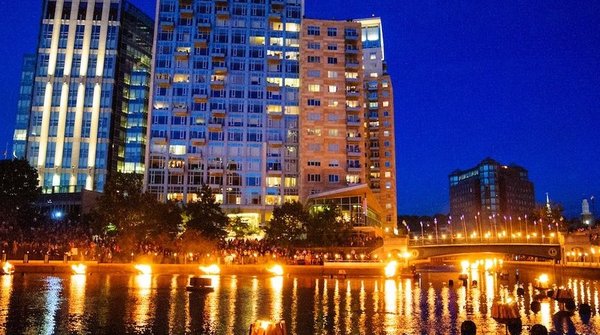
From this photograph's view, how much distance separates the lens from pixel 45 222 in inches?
3642

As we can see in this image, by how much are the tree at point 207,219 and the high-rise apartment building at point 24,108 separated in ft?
219

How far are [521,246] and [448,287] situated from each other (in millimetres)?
24263

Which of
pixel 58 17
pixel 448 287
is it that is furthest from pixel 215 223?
pixel 58 17

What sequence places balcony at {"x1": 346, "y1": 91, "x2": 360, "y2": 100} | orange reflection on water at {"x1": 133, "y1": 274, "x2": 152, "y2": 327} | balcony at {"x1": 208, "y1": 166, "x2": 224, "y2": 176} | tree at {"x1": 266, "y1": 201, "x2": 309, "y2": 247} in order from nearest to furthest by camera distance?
1. orange reflection on water at {"x1": 133, "y1": 274, "x2": 152, "y2": 327}
2. tree at {"x1": 266, "y1": 201, "x2": 309, "y2": 247}
3. balcony at {"x1": 208, "y1": 166, "x2": 224, "y2": 176}
4. balcony at {"x1": 346, "y1": 91, "x2": 360, "y2": 100}

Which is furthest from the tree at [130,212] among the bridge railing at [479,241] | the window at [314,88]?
the window at [314,88]

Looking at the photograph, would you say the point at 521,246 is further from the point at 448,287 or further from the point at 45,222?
the point at 45,222

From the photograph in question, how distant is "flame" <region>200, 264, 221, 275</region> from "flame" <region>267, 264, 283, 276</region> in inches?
242

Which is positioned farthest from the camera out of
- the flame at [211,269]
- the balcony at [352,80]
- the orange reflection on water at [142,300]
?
the balcony at [352,80]

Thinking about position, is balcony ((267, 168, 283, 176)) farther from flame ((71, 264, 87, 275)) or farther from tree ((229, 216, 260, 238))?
flame ((71, 264, 87, 275))

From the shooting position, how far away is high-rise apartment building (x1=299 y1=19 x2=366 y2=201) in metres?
122

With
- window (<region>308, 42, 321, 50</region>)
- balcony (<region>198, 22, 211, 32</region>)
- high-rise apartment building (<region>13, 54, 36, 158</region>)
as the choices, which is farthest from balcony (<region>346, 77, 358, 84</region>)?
high-rise apartment building (<region>13, 54, 36, 158</region>)

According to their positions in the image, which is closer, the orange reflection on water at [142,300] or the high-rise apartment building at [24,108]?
the orange reflection on water at [142,300]

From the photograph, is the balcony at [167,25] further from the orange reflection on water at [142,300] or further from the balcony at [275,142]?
the orange reflection on water at [142,300]

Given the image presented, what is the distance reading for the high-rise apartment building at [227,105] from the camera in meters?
120
